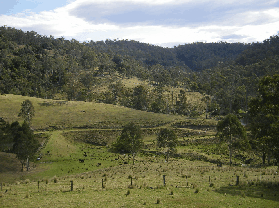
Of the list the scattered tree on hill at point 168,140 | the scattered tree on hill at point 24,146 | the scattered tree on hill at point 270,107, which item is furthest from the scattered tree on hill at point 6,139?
the scattered tree on hill at point 270,107

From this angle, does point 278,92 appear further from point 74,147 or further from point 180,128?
point 180,128

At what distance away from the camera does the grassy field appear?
20.4 m

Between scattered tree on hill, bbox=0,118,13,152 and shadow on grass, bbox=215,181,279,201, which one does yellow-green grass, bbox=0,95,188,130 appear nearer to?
scattered tree on hill, bbox=0,118,13,152

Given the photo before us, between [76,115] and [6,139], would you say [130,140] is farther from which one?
[76,115]

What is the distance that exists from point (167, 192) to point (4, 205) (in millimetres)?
14042

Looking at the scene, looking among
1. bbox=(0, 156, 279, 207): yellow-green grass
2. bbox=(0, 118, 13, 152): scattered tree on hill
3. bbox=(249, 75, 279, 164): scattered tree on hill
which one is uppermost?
bbox=(249, 75, 279, 164): scattered tree on hill

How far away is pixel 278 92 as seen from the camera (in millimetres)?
24953

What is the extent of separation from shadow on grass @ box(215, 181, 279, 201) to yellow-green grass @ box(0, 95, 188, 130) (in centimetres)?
6875

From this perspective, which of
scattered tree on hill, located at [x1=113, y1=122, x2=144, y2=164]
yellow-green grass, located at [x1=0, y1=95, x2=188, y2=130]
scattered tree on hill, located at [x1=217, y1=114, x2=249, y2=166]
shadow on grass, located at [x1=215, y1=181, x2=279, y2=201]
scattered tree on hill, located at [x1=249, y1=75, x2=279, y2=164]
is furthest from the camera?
yellow-green grass, located at [x1=0, y1=95, x2=188, y2=130]

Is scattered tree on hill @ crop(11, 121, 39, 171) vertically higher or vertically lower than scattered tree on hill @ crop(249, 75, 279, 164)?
lower

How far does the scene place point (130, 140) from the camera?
197ft

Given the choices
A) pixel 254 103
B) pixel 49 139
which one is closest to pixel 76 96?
pixel 49 139

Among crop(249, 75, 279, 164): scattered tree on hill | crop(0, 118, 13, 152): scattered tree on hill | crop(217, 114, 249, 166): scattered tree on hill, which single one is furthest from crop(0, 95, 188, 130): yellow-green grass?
crop(249, 75, 279, 164): scattered tree on hill

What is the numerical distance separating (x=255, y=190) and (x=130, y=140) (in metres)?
39.4
